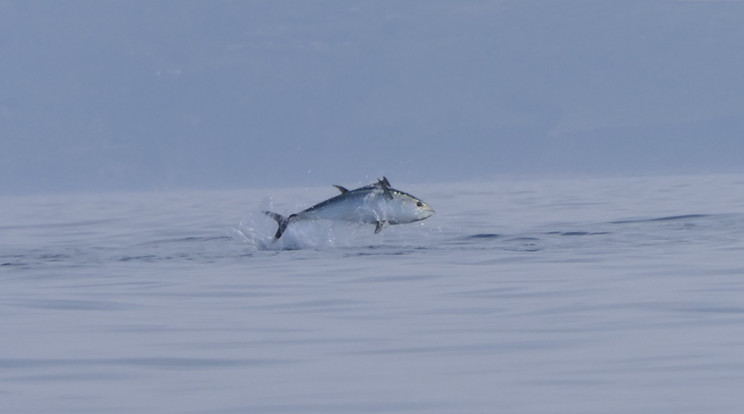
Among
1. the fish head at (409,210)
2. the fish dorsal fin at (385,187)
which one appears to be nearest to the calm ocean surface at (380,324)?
the fish head at (409,210)

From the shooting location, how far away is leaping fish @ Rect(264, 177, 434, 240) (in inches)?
609

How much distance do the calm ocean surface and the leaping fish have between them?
423mm

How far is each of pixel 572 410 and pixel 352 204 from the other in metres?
8.69

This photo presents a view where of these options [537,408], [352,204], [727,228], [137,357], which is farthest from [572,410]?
[727,228]

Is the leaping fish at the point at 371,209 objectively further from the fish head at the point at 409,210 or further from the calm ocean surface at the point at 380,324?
the calm ocean surface at the point at 380,324

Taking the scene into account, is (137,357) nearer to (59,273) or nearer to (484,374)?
(484,374)

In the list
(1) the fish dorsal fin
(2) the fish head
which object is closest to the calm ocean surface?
(2) the fish head

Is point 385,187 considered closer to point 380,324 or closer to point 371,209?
point 371,209

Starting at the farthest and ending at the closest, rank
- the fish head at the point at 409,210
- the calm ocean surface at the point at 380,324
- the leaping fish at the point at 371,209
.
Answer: the fish head at the point at 409,210 → the leaping fish at the point at 371,209 → the calm ocean surface at the point at 380,324

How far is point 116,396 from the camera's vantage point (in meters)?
7.65

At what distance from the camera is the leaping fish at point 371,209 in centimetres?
1546

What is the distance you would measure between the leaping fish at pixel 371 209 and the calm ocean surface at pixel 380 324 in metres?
0.42

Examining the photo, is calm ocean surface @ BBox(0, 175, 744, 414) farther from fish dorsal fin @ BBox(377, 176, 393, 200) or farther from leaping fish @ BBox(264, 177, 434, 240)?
fish dorsal fin @ BBox(377, 176, 393, 200)

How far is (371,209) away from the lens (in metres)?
15.5
